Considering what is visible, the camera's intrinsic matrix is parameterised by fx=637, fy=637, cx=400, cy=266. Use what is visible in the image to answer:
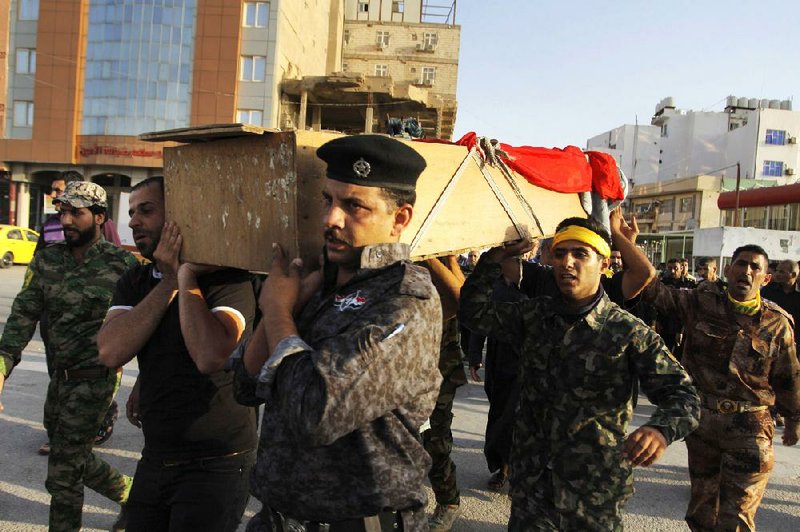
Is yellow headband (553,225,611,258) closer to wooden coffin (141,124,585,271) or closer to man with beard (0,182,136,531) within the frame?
wooden coffin (141,124,585,271)

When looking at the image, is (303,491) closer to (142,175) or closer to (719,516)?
(719,516)

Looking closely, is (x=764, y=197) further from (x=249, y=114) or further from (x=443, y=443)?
(x=443, y=443)

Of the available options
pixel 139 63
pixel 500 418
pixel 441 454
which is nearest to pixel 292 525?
pixel 441 454

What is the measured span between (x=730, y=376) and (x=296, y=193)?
303 cm

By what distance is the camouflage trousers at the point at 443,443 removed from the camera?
4121 mm

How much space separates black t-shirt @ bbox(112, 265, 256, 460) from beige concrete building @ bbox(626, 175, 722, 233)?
5017 centimetres

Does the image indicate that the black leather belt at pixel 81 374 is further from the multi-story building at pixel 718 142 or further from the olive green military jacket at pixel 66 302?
the multi-story building at pixel 718 142

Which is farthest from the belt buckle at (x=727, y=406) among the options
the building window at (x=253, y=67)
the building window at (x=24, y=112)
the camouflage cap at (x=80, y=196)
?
the building window at (x=24, y=112)

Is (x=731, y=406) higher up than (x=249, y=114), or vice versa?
(x=249, y=114)

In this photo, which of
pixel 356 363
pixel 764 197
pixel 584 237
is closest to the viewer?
pixel 356 363

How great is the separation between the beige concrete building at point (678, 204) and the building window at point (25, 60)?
41929 mm

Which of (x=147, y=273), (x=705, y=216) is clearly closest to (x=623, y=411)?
(x=147, y=273)

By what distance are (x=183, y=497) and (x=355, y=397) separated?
1.24 metres

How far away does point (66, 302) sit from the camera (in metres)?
3.69
